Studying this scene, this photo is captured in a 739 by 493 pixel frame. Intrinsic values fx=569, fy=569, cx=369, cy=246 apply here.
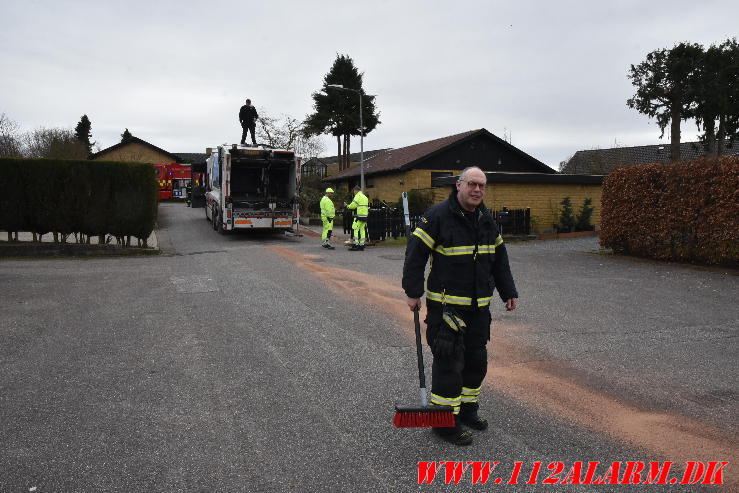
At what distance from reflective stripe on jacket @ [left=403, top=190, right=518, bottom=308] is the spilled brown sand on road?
49.0 inches

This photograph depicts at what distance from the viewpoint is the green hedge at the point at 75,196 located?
45.2 ft

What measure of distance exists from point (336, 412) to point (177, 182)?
1468 inches

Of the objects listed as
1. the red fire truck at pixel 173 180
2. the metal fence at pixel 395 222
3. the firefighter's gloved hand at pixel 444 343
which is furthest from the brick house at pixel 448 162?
the firefighter's gloved hand at pixel 444 343

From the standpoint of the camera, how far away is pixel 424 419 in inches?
147

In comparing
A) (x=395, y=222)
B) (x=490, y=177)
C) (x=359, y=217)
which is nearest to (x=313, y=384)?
(x=359, y=217)

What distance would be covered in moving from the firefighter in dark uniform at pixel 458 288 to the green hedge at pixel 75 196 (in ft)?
41.1

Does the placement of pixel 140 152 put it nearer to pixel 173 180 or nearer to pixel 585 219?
pixel 173 180

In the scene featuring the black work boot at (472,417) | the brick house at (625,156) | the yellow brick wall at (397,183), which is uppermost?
the brick house at (625,156)

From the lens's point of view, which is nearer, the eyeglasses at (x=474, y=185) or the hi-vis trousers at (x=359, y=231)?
the eyeglasses at (x=474, y=185)

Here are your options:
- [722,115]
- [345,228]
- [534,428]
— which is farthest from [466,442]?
[722,115]

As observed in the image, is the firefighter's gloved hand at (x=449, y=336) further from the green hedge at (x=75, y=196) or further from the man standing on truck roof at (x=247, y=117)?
the man standing on truck roof at (x=247, y=117)

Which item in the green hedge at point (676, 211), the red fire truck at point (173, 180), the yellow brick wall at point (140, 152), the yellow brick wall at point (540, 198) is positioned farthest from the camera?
the yellow brick wall at point (140, 152)

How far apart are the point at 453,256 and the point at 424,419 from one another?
43.0 inches

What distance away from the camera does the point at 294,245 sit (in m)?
17.2
